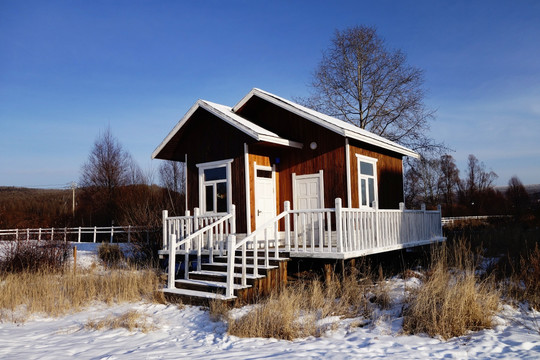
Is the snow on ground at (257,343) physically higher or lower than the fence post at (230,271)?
lower

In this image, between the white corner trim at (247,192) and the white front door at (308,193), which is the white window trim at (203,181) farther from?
the white front door at (308,193)

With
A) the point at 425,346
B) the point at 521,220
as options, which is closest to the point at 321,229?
the point at 425,346

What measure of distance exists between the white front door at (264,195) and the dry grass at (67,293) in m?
3.29

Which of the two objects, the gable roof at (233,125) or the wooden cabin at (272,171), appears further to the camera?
the wooden cabin at (272,171)

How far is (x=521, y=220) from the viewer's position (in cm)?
2644

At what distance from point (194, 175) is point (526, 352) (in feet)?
33.0

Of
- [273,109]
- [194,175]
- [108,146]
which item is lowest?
[194,175]

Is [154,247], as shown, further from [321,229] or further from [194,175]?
[321,229]

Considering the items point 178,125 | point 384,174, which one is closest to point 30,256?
point 178,125

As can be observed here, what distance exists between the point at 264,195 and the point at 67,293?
18.5 ft

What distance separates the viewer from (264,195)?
1282cm

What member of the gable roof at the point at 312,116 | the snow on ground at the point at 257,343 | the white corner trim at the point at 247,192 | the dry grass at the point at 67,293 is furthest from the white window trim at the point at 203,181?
the snow on ground at the point at 257,343

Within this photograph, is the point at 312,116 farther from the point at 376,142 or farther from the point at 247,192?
the point at 247,192

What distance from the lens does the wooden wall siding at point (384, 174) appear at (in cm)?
1293
